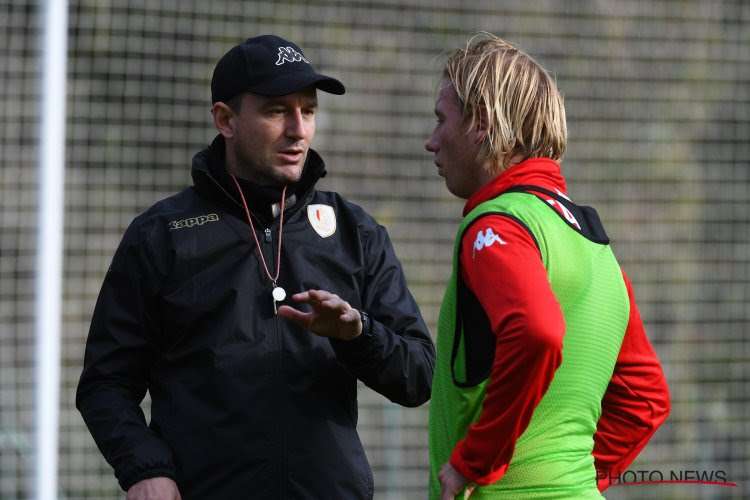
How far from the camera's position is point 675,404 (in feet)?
21.9

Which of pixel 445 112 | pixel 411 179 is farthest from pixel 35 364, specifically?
pixel 445 112

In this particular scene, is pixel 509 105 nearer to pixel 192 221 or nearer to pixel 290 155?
pixel 290 155

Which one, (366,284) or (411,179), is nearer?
(366,284)

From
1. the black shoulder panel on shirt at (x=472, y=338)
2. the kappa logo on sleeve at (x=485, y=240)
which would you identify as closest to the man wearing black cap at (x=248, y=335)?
the black shoulder panel on shirt at (x=472, y=338)

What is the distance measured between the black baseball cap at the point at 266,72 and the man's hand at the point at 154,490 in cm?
88

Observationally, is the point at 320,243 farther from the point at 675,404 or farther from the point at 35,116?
the point at 675,404

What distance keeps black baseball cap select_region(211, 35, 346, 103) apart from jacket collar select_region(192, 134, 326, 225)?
7.0 inches

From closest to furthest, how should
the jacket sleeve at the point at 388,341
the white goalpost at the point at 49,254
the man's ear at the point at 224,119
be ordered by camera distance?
the jacket sleeve at the point at 388,341, the man's ear at the point at 224,119, the white goalpost at the point at 49,254

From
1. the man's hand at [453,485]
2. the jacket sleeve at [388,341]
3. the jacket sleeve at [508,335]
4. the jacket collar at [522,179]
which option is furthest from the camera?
the jacket sleeve at [388,341]

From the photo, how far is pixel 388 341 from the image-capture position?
106 inches

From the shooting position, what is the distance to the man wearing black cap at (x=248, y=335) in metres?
2.66

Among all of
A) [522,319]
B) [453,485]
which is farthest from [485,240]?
[453,485]

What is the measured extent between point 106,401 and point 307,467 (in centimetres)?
46

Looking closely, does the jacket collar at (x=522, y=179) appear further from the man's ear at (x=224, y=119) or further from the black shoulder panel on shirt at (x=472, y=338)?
the man's ear at (x=224, y=119)
